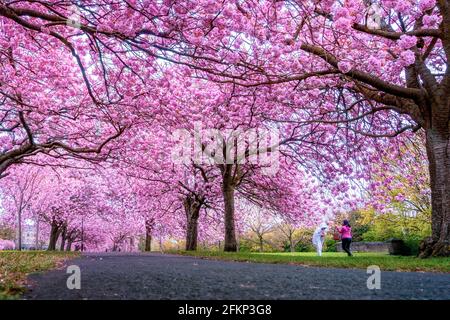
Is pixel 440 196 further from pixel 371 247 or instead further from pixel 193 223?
pixel 371 247

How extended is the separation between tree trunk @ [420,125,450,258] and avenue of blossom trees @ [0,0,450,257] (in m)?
0.03

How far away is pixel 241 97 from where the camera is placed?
49.1 feet

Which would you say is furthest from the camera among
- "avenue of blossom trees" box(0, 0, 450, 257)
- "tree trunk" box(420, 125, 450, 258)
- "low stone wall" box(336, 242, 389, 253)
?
"low stone wall" box(336, 242, 389, 253)

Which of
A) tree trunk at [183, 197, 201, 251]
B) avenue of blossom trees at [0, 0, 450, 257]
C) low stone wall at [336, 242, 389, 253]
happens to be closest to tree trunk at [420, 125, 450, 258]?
avenue of blossom trees at [0, 0, 450, 257]

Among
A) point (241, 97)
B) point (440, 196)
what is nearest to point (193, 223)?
point (241, 97)

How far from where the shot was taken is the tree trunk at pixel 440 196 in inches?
421

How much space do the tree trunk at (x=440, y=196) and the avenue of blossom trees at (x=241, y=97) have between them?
0.03m

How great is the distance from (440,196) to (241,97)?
7481mm

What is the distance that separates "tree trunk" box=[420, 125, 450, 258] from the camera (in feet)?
35.1

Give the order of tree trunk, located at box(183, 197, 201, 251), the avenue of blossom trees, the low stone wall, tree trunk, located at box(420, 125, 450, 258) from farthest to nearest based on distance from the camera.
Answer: the low stone wall
tree trunk, located at box(183, 197, 201, 251)
tree trunk, located at box(420, 125, 450, 258)
the avenue of blossom trees

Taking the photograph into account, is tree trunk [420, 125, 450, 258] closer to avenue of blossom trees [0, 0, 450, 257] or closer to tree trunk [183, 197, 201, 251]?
avenue of blossom trees [0, 0, 450, 257]

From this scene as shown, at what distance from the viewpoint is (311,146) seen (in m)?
17.5

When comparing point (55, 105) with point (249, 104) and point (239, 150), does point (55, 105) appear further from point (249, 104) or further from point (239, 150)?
point (239, 150)
